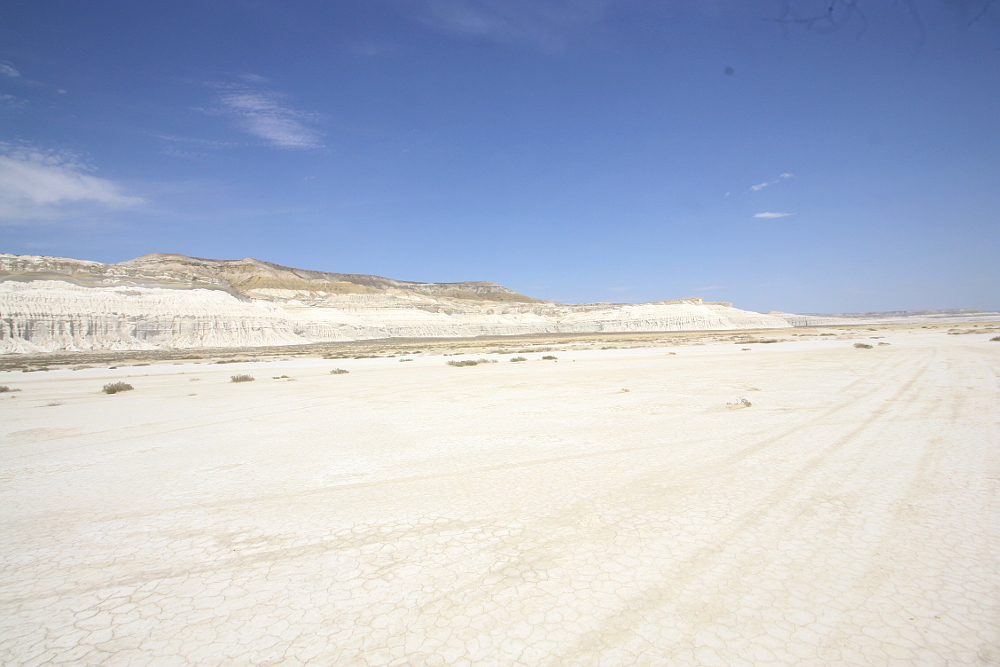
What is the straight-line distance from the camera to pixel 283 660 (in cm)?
279

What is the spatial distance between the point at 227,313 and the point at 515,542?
70293 mm

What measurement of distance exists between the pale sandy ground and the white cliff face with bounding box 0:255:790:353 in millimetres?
52395

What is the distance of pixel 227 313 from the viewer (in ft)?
209

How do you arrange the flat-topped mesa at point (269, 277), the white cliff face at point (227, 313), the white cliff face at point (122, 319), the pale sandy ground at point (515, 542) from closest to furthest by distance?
the pale sandy ground at point (515, 542) → the white cliff face at point (122, 319) → the white cliff face at point (227, 313) → the flat-topped mesa at point (269, 277)

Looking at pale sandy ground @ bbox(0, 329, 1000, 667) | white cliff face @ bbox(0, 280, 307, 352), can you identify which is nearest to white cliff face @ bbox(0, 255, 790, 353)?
white cliff face @ bbox(0, 280, 307, 352)

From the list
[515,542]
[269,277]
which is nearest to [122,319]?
[515,542]

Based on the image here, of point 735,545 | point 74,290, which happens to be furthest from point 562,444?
point 74,290

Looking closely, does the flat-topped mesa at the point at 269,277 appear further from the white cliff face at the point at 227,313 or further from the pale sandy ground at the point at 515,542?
the pale sandy ground at the point at 515,542

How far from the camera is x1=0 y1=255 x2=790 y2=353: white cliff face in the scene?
48094 millimetres

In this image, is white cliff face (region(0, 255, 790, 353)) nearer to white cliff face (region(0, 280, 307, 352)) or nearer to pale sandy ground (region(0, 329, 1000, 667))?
white cliff face (region(0, 280, 307, 352))

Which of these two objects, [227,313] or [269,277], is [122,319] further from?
[269,277]

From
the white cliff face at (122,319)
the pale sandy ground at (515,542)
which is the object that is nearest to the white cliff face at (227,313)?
the white cliff face at (122,319)

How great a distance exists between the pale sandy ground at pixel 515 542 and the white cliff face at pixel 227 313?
52395mm

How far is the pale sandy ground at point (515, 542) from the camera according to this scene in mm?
2928
